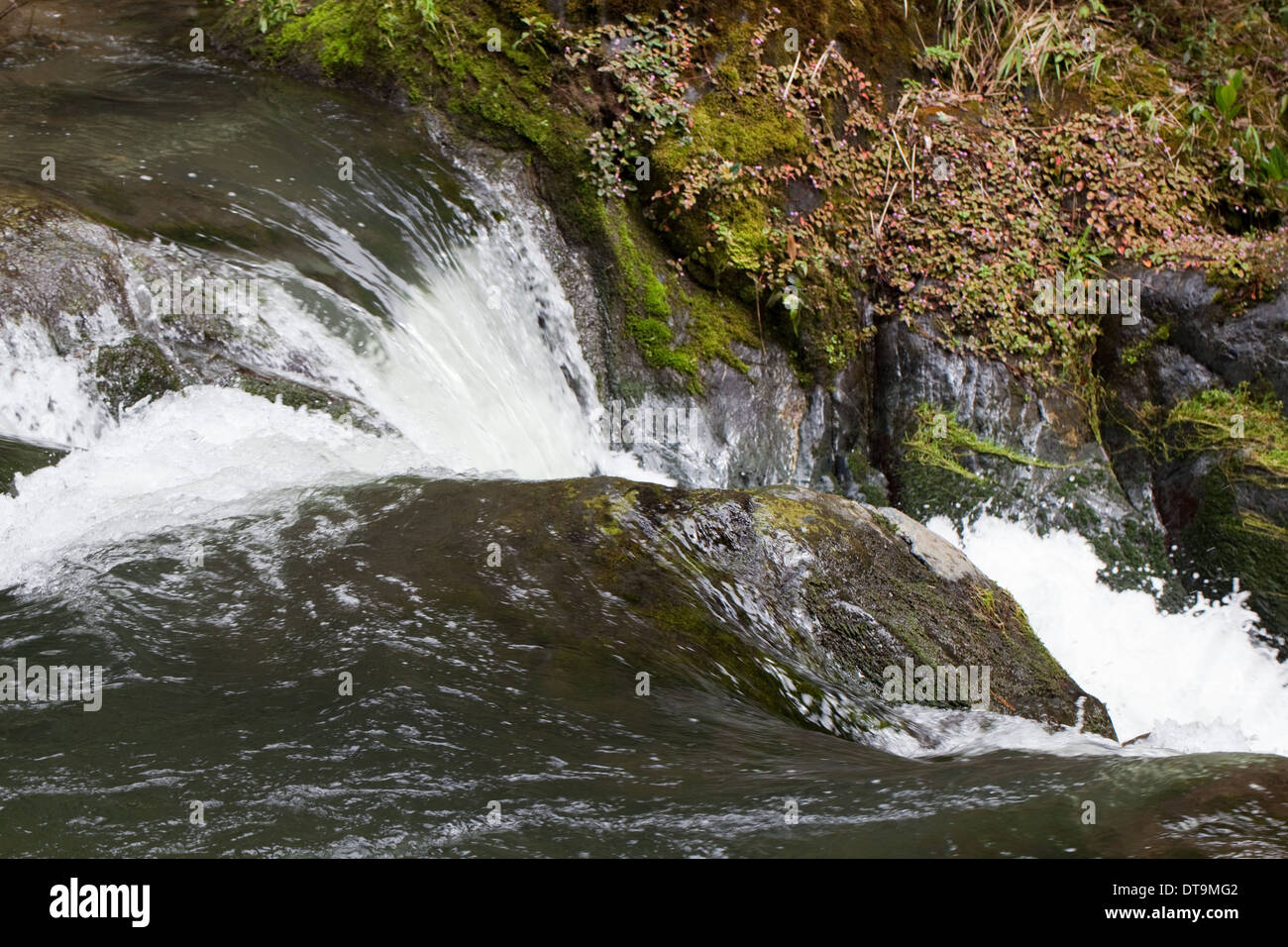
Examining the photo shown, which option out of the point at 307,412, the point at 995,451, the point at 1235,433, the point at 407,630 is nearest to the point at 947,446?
the point at 995,451

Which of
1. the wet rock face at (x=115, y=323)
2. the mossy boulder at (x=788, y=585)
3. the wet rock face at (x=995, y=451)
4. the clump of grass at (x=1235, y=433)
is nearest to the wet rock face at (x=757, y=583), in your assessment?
the mossy boulder at (x=788, y=585)

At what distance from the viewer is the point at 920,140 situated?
8.38 meters

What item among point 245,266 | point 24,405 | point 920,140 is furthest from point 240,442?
point 920,140

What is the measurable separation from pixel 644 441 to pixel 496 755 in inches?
182

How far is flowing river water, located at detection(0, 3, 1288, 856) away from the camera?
2.56 metres

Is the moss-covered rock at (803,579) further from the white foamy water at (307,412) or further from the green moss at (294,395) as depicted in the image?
the green moss at (294,395)

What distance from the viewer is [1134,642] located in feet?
22.9

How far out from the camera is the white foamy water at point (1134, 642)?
6.45 metres

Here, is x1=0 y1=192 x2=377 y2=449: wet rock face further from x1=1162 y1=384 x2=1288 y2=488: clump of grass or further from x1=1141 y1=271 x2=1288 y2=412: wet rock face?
x1=1141 y1=271 x2=1288 y2=412: wet rock face

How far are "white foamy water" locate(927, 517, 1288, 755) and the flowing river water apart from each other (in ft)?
0.08

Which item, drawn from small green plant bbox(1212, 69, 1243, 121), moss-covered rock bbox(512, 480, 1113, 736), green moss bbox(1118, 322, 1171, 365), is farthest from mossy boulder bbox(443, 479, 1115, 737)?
small green plant bbox(1212, 69, 1243, 121)

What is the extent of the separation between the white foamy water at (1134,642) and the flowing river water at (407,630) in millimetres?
24

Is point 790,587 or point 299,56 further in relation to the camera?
A: point 299,56

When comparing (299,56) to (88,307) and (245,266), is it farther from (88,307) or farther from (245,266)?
(88,307)
